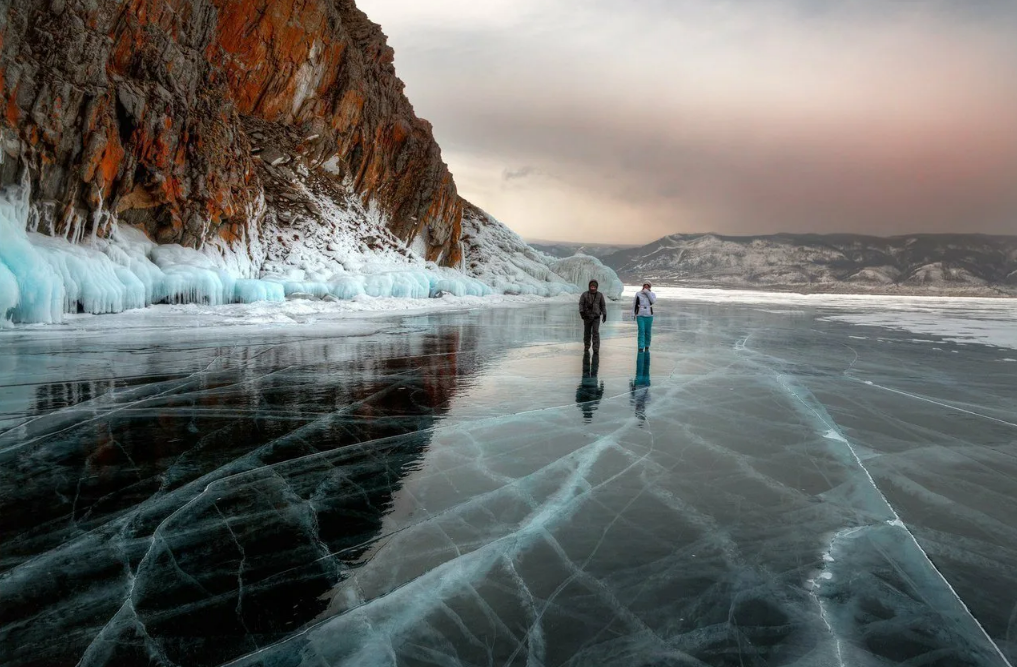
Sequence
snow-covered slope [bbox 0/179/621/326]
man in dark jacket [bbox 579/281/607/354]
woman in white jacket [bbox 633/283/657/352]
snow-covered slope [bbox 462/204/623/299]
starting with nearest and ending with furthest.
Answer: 1. man in dark jacket [bbox 579/281/607/354]
2. woman in white jacket [bbox 633/283/657/352]
3. snow-covered slope [bbox 0/179/621/326]
4. snow-covered slope [bbox 462/204/623/299]

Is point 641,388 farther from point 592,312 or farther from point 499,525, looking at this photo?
point 499,525

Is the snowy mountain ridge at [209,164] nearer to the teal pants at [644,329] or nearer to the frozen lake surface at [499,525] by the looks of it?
the frozen lake surface at [499,525]

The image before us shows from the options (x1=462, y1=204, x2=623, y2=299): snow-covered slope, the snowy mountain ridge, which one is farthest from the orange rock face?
(x1=462, y1=204, x2=623, y2=299): snow-covered slope

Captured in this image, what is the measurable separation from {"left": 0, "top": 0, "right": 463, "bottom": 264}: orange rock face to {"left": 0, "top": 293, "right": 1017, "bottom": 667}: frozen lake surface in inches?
495

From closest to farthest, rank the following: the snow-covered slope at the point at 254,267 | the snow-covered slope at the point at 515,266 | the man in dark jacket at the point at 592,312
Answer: the man in dark jacket at the point at 592,312, the snow-covered slope at the point at 254,267, the snow-covered slope at the point at 515,266

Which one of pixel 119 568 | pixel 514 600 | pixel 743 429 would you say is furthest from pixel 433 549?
pixel 743 429

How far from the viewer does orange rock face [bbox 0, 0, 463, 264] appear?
55.0 feet

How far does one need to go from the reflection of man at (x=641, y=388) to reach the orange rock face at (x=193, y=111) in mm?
17563

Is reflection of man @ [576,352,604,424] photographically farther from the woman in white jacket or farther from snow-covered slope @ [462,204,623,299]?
snow-covered slope @ [462,204,623,299]

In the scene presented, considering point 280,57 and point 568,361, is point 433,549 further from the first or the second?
point 280,57

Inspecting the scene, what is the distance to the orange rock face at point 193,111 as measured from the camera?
55.0ft

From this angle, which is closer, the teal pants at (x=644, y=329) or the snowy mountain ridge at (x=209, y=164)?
the teal pants at (x=644, y=329)

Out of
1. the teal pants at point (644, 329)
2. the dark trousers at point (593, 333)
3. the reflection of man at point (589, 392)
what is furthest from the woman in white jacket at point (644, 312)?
the reflection of man at point (589, 392)

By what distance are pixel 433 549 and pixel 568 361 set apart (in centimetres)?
815
